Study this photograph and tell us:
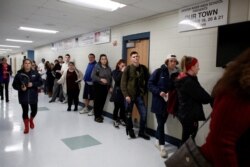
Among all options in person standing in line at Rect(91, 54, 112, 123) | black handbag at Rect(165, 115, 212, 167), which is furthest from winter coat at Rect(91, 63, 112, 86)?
black handbag at Rect(165, 115, 212, 167)

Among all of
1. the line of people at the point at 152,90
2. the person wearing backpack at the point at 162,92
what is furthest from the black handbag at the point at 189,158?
the person wearing backpack at the point at 162,92

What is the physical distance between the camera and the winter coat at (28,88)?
148 inches

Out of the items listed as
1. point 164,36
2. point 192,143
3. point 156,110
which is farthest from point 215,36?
point 192,143

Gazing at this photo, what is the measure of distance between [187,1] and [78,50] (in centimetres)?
474

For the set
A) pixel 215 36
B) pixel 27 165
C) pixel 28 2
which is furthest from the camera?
pixel 28 2

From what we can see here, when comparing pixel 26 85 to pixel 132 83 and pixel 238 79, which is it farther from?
pixel 238 79

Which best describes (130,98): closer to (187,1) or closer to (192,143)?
(187,1)

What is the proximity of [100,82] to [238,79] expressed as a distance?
4238mm

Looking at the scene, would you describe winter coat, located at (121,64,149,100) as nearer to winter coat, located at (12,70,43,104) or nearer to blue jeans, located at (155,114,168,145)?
blue jeans, located at (155,114,168,145)

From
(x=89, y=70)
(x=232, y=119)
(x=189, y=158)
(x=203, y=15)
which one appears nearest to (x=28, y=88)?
(x=89, y=70)

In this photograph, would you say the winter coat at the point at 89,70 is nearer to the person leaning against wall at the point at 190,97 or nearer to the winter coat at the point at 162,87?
the winter coat at the point at 162,87

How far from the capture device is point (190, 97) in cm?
255

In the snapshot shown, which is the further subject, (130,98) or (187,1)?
(130,98)

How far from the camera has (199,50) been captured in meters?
3.25
